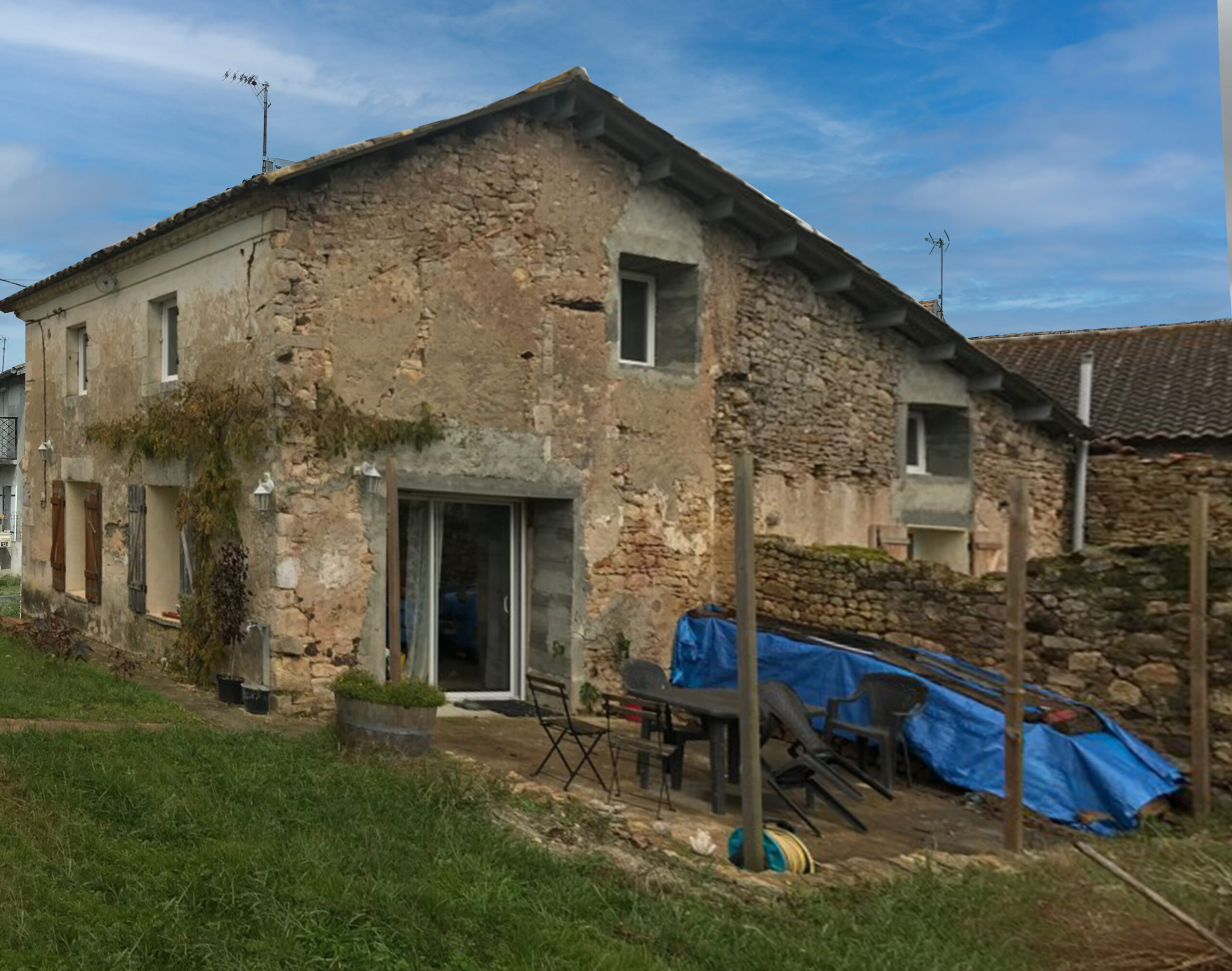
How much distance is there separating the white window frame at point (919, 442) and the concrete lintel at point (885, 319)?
160cm

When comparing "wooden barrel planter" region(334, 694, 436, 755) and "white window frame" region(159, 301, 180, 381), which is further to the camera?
"white window frame" region(159, 301, 180, 381)

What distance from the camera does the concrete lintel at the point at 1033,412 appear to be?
47.0 ft

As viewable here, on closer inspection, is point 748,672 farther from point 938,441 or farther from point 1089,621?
point 938,441

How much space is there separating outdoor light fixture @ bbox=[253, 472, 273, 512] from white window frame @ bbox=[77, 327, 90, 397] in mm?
5162

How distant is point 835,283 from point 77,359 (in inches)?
341

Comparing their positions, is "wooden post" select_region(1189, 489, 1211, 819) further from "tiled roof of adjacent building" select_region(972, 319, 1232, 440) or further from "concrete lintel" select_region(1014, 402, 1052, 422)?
"tiled roof of adjacent building" select_region(972, 319, 1232, 440)

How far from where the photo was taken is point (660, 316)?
1176 centimetres

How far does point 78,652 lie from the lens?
11.2 m

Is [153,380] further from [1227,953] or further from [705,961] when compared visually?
[1227,953]

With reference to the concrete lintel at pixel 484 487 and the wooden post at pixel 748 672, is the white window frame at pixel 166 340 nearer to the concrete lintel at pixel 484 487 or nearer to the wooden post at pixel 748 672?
the concrete lintel at pixel 484 487

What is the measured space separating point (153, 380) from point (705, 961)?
887 cm

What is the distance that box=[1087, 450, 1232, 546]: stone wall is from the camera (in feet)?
44.5

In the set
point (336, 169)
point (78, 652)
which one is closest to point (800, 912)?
point (336, 169)

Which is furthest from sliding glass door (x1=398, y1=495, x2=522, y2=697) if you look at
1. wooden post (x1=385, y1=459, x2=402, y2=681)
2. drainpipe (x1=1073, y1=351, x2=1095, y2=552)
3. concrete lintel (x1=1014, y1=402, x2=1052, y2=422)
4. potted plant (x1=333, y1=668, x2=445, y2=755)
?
drainpipe (x1=1073, y1=351, x2=1095, y2=552)
